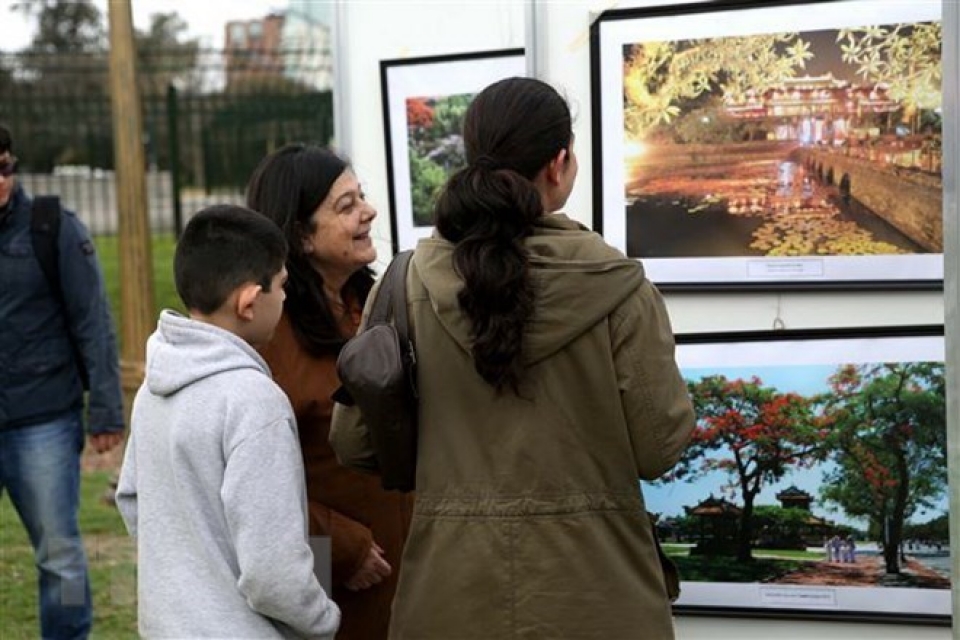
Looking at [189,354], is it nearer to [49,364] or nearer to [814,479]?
[814,479]

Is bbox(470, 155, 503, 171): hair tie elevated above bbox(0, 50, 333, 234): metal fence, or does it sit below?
below

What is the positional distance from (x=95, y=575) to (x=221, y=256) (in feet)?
15.3

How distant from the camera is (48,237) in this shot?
16.4 feet

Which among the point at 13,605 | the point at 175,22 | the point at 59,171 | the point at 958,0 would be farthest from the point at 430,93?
the point at 175,22

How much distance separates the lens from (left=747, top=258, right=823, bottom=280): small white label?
11.7 ft

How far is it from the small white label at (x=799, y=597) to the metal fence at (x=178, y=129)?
6.70m

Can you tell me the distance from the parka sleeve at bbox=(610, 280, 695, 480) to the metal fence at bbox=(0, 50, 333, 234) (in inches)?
295

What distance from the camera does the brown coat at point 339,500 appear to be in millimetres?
3104

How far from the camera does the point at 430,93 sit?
4.10m

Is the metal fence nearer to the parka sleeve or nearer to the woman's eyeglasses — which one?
the woman's eyeglasses

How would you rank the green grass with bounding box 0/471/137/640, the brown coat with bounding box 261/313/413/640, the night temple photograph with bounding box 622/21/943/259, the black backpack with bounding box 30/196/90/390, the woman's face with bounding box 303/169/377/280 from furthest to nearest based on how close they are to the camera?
the green grass with bounding box 0/471/137/640 → the black backpack with bounding box 30/196/90/390 → the night temple photograph with bounding box 622/21/943/259 → the woman's face with bounding box 303/169/377/280 → the brown coat with bounding box 261/313/413/640

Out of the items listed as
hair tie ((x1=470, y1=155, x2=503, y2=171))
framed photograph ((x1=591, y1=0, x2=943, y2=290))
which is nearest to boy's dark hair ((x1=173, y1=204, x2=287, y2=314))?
hair tie ((x1=470, y1=155, x2=503, y2=171))

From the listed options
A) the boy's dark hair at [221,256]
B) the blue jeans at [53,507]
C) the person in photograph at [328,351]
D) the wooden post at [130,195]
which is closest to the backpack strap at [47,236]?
the blue jeans at [53,507]

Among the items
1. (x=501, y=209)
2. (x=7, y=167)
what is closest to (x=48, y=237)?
(x=7, y=167)
